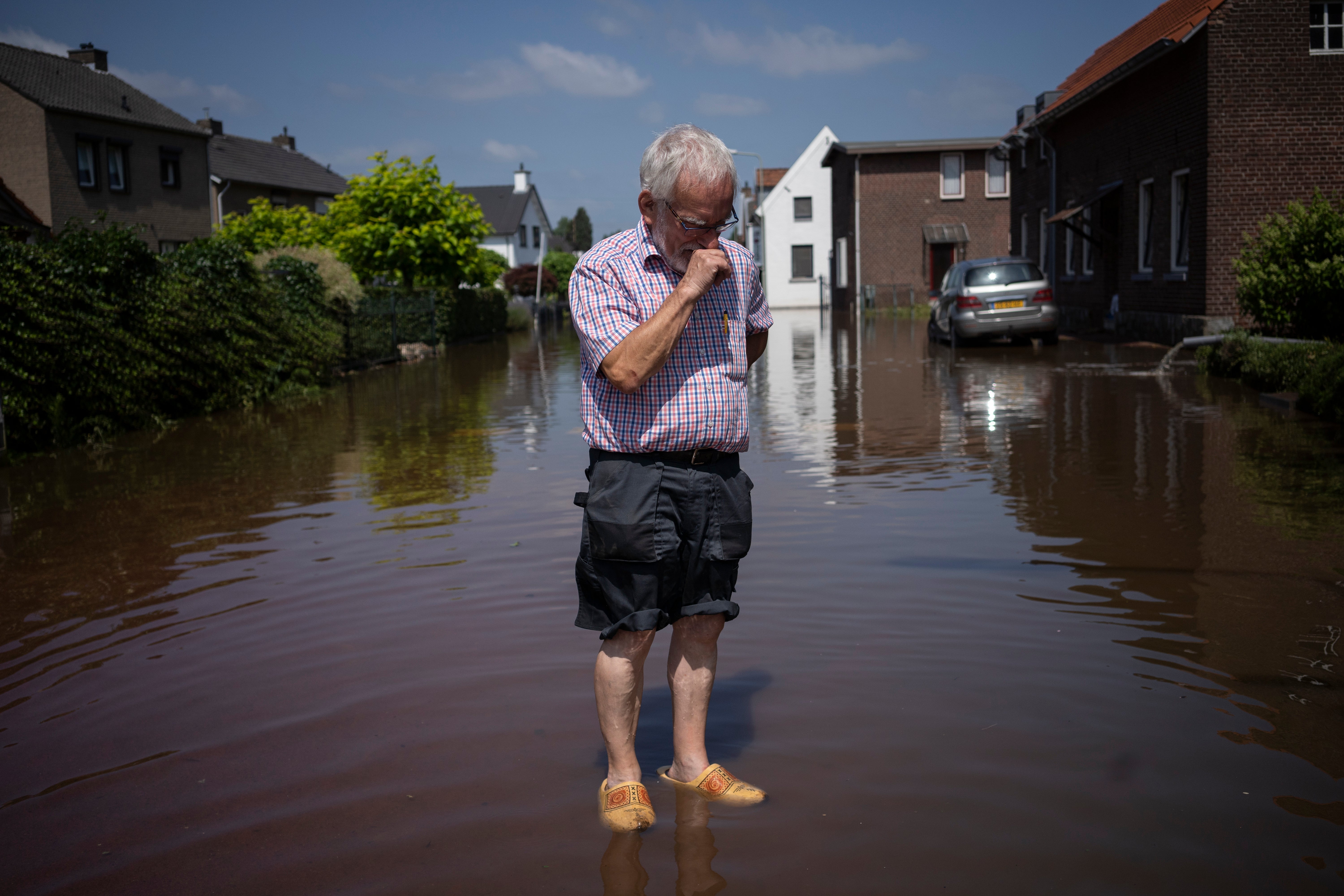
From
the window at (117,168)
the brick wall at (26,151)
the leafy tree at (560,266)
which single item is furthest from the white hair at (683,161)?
the leafy tree at (560,266)

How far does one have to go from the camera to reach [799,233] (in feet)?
184

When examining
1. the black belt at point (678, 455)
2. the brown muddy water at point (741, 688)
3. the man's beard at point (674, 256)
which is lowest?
the brown muddy water at point (741, 688)

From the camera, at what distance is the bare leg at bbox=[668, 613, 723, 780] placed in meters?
3.18

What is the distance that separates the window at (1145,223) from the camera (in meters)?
23.0

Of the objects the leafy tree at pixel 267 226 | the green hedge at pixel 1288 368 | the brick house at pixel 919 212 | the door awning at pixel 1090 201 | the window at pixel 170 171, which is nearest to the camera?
the green hedge at pixel 1288 368

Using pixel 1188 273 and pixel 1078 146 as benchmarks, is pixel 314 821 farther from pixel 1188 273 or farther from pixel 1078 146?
pixel 1078 146

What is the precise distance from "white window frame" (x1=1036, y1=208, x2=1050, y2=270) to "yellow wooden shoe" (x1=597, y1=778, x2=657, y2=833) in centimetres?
3069

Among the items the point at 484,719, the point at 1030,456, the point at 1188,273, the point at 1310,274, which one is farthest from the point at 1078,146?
the point at 484,719

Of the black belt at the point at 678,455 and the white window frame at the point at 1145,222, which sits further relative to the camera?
the white window frame at the point at 1145,222

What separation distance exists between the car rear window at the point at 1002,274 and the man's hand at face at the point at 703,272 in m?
19.5

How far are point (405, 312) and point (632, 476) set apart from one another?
24.8 metres

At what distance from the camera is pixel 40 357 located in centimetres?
1044

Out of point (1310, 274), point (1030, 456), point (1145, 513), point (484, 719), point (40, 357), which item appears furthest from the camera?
point (1310, 274)

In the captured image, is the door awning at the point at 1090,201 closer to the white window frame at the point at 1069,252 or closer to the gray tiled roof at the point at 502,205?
the white window frame at the point at 1069,252
